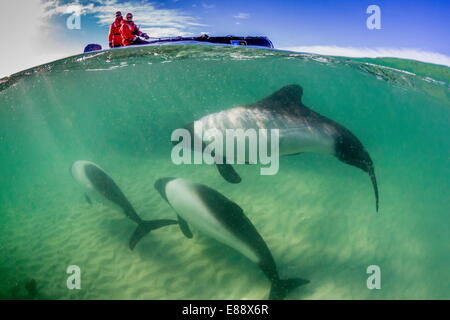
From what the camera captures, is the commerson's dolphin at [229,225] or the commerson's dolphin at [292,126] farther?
the commerson's dolphin at [292,126]

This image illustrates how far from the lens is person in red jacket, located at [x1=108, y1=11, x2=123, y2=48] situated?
9.04 meters

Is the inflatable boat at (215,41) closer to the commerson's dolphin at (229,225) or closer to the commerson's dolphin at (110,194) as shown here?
the commerson's dolphin at (110,194)

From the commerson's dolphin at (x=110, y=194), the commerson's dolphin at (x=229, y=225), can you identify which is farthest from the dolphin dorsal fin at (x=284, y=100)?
the commerson's dolphin at (x=110, y=194)

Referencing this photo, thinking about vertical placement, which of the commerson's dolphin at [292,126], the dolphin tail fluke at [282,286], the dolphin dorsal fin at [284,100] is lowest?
the dolphin tail fluke at [282,286]

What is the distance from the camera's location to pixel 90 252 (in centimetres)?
Answer: 732

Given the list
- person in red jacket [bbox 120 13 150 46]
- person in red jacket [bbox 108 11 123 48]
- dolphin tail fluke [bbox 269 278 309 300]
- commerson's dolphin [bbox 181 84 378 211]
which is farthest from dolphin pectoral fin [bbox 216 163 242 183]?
person in red jacket [bbox 108 11 123 48]

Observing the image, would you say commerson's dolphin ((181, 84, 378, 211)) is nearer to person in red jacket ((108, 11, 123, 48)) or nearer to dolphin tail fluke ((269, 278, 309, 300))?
dolphin tail fluke ((269, 278, 309, 300))

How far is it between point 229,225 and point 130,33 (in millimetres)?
8149

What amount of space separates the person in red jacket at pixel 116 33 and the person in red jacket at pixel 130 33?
0.38 feet

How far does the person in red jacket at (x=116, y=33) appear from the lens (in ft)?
29.6

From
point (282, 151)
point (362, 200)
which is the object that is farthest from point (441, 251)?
point (282, 151)

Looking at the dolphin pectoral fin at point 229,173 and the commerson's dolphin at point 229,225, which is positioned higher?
the dolphin pectoral fin at point 229,173

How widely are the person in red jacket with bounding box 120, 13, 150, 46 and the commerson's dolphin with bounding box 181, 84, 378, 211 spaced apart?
5611mm
